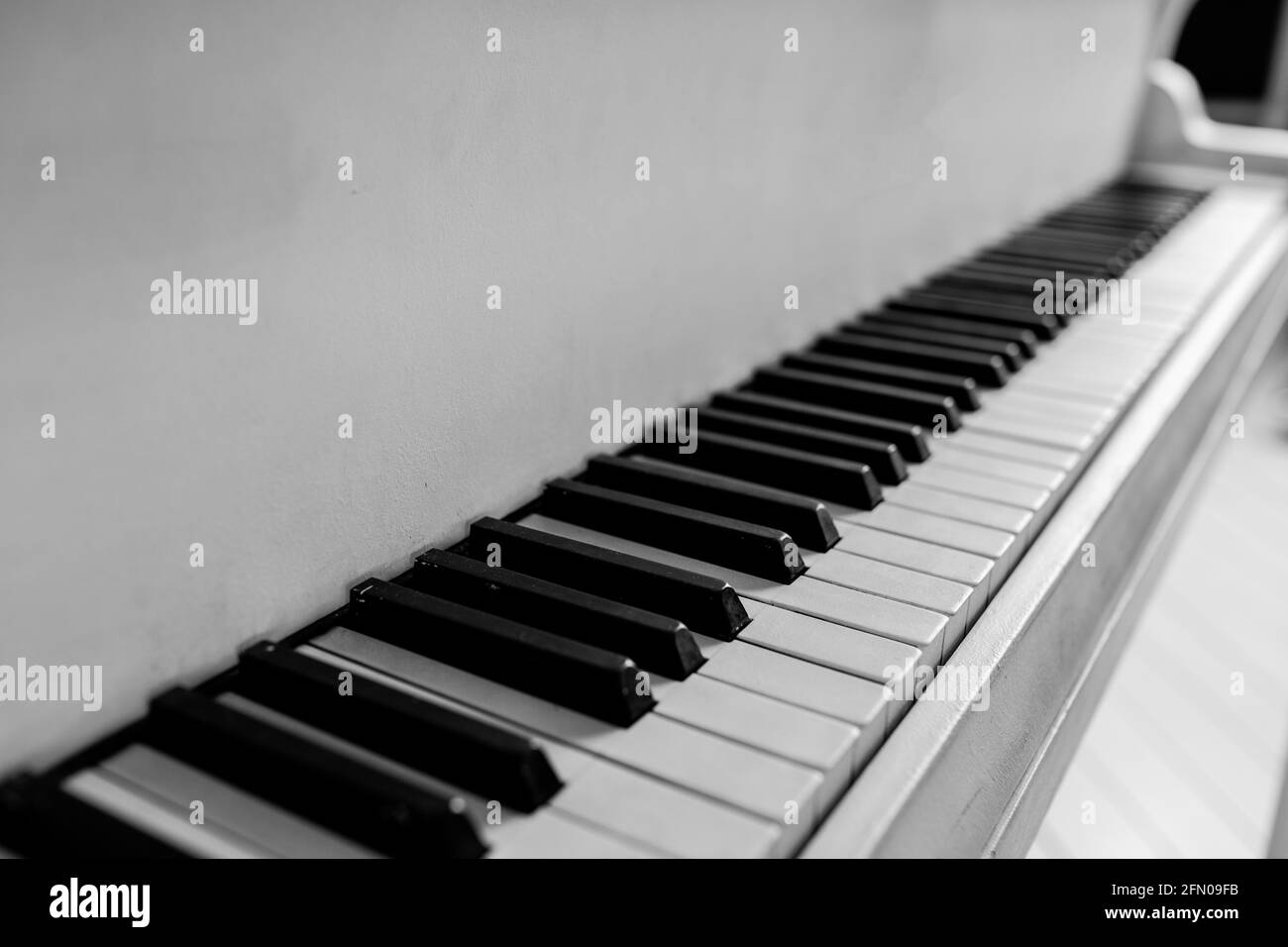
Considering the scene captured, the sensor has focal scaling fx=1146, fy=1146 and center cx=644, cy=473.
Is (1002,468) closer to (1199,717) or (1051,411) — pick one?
(1051,411)

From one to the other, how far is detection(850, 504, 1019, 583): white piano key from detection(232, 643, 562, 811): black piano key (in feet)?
1.97

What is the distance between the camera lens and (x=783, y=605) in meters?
1.12

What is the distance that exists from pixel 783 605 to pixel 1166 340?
1.33m

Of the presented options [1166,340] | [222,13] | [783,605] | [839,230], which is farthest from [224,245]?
[1166,340]

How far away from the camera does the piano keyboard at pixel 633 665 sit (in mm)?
796

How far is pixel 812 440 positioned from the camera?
1499 millimetres

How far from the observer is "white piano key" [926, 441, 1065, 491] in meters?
1.45

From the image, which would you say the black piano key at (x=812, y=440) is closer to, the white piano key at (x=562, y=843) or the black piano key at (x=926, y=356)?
the black piano key at (x=926, y=356)

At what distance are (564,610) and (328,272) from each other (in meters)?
0.37

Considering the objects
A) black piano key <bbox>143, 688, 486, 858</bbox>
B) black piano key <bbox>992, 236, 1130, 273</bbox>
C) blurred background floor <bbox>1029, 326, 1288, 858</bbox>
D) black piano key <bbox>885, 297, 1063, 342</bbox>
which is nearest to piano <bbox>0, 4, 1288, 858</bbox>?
black piano key <bbox>143, 688, 486, 858</bbox>

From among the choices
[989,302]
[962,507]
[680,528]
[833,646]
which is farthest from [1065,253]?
[833,646]

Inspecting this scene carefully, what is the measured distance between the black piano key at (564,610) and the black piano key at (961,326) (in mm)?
1158

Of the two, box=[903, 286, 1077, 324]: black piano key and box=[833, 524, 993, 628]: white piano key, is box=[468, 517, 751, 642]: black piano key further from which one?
box=[903, 286, 1077, 324]: black piano key
